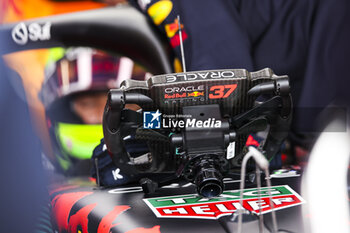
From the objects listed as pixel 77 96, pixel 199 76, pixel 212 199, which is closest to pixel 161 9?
pixel 77 96

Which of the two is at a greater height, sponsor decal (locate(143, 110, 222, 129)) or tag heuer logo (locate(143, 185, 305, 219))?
sponsor decal (locate(143, 110, 222, 129))

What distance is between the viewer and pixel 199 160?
31.7 inches

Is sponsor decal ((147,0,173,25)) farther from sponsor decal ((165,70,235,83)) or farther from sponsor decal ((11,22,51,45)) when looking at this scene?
sponsor decal ((165,70,235,83))

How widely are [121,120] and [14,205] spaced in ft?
1.77

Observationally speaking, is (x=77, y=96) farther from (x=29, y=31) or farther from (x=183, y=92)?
(x=183, y=92)

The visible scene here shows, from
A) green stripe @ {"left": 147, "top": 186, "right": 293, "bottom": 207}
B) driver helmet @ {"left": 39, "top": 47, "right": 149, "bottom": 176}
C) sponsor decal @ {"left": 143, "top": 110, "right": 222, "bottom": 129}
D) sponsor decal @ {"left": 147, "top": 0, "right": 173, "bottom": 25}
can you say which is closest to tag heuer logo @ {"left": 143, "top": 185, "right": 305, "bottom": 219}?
green stripe @ {"left": 147, "top": 186, "right": 293, "bottom": 207}

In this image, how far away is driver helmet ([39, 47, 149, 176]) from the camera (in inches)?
50.3

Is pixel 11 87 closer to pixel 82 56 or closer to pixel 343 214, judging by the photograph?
pixel 82 56

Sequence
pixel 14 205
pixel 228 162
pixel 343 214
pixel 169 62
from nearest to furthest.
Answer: pixel 343 214 < pixel 228 162 < pixel 14 205 < pixel 169 62

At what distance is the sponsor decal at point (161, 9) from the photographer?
1238mm

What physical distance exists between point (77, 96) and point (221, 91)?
0.65 meters

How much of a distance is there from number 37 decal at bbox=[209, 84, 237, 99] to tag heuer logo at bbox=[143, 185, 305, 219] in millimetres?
212

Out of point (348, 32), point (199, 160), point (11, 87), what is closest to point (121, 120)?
point (199, 160)

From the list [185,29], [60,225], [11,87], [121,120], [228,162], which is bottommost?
[60,225]
